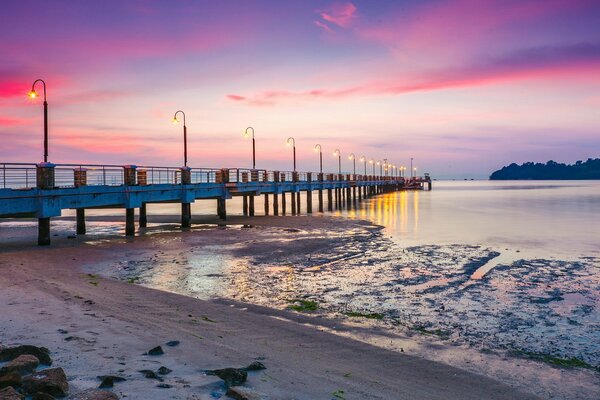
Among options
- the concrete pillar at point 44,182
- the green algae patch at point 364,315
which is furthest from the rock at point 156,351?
the concrete pillar at point 44,182

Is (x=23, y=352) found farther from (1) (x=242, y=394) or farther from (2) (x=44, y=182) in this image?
→ (2) (x=44, y=182)

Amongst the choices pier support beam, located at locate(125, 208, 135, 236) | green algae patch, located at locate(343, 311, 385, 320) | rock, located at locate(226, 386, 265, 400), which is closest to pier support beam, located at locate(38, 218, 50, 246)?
pier support beam, located at locate(125, 208, 135, 236)

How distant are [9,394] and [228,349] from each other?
3.54m

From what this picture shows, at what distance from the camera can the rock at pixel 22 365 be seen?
5.45 metres

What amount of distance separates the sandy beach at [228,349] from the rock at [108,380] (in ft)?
0.47

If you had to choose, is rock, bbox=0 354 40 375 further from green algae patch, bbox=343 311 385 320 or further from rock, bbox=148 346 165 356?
green algae patch, bbox=343 311 385 320

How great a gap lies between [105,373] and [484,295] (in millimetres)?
10750

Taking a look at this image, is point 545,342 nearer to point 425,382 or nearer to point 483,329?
point 483,329

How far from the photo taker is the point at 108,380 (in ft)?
18.6

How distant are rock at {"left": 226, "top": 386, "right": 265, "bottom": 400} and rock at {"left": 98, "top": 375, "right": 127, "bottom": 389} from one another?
1.39 m

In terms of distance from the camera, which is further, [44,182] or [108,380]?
[44,182]

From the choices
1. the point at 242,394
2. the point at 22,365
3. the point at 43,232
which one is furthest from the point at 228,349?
the point at 43,232

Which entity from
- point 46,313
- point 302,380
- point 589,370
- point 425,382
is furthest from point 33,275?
point 589,370

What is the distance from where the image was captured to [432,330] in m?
10.2
